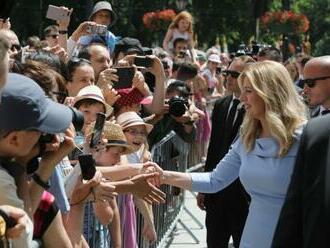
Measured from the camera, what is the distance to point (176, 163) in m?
9.45

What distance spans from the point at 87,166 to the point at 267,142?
1.28 m

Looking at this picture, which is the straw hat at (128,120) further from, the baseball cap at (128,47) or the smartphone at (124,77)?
the baseball cap at (128,47)

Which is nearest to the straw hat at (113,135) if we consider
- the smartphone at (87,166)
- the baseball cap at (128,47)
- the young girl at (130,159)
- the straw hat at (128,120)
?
the young girl at (130,159)

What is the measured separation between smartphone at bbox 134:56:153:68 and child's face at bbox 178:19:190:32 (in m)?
7.14

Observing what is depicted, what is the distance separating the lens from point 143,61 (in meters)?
7.50

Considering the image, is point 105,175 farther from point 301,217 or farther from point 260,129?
point 301,217

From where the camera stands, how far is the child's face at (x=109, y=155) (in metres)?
5.19

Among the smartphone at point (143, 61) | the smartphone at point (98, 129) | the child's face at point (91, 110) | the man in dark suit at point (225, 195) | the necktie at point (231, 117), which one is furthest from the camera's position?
the smartphone at point (143, 61)

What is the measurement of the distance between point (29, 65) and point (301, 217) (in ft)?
6.02

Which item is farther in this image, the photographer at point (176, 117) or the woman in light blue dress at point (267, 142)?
the photographer at point (176, 117)

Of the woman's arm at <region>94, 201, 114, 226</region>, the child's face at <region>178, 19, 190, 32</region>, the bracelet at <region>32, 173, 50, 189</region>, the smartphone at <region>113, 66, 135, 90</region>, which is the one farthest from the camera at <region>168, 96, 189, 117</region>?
the child's face at <region>178, 19, 190, 32</region>

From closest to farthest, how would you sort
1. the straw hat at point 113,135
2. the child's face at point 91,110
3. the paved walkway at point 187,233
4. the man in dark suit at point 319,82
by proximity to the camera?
the straw hat at point 113,135 → the child's face at point 91,110 → the man in dark suit at point 319,82 → the paved walkway at point 187,233

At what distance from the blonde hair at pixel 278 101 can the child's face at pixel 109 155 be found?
0.80 metres

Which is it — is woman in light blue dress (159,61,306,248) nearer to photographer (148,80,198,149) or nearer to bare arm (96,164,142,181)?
bare arm (96,164,142,181)
